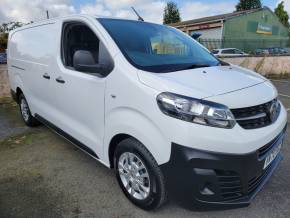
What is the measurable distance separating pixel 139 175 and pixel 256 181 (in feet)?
3.46

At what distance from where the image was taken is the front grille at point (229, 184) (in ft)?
7.77

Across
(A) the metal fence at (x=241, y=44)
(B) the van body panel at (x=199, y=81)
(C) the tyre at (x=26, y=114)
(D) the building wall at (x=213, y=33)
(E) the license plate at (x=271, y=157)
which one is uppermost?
(D) the building wall at (x=213, y=33)

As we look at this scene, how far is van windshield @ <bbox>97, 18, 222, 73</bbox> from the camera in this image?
293 centimetres

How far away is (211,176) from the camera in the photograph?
7.64 feet

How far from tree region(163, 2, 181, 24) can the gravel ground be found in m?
56.7

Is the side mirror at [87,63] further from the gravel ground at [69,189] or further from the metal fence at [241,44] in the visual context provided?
the metal fence at [241,44]

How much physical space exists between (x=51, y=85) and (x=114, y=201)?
182cm

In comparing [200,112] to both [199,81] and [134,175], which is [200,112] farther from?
[134,175]

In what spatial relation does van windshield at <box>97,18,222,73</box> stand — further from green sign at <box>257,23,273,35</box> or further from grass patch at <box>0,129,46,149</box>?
green sign at <box>257,23,273,35</box>

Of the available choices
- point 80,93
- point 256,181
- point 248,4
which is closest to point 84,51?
point 80,93

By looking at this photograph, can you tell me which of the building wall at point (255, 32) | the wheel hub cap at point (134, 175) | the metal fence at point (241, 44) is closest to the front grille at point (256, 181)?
the wheel hub cap at point (134, 175)

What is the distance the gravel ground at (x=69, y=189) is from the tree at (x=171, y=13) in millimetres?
56743

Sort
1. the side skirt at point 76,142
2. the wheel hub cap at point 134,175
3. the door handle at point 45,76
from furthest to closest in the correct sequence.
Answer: the door handle at point 45,76, the side skirt at point 76,142, the wheel hub cap at point 134,175

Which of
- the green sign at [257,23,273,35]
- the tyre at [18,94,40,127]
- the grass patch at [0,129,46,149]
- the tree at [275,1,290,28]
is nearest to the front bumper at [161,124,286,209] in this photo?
the grass patch at [0,129,46,149]
